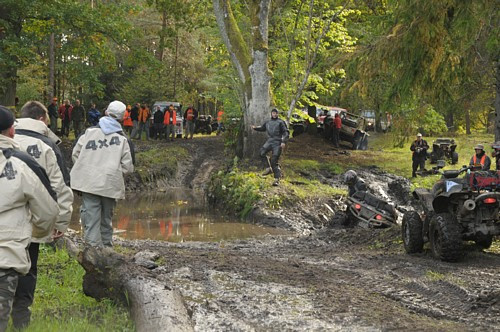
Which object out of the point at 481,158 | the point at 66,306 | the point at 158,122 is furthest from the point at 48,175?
the point at 158,122

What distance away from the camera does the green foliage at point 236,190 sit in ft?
63.3

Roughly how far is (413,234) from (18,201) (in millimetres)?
8176

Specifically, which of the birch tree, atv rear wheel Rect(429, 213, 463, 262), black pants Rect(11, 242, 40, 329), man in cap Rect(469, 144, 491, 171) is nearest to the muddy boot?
the birch tree

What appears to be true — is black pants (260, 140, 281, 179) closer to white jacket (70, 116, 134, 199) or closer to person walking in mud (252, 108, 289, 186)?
person walking in mud (252, 108, 289, 186)

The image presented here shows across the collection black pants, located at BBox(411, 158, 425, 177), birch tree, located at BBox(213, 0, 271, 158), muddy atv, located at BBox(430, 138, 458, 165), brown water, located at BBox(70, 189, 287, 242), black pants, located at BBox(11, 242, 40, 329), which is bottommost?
brown water, located at BBox(70, 189, 287, 242)

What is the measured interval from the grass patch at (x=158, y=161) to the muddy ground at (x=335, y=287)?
1360 cm

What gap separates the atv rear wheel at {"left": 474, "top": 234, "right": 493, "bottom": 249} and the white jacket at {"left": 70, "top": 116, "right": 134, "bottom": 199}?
5.50m

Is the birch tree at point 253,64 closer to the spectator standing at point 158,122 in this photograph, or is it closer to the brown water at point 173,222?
the brown water at point 173,222

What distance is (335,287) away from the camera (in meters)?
8.31

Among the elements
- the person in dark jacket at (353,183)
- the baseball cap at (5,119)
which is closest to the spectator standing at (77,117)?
the person in dark jacket at (353,183)

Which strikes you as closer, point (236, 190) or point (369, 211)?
point (369, 211)

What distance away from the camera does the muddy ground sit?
261 inches

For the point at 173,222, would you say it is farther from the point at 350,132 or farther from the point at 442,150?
the point at 350,132

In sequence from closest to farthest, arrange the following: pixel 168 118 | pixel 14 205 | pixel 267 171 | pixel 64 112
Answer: pixel 14 205, pixel 267 171, pixel 64 112, pixel 168 118
